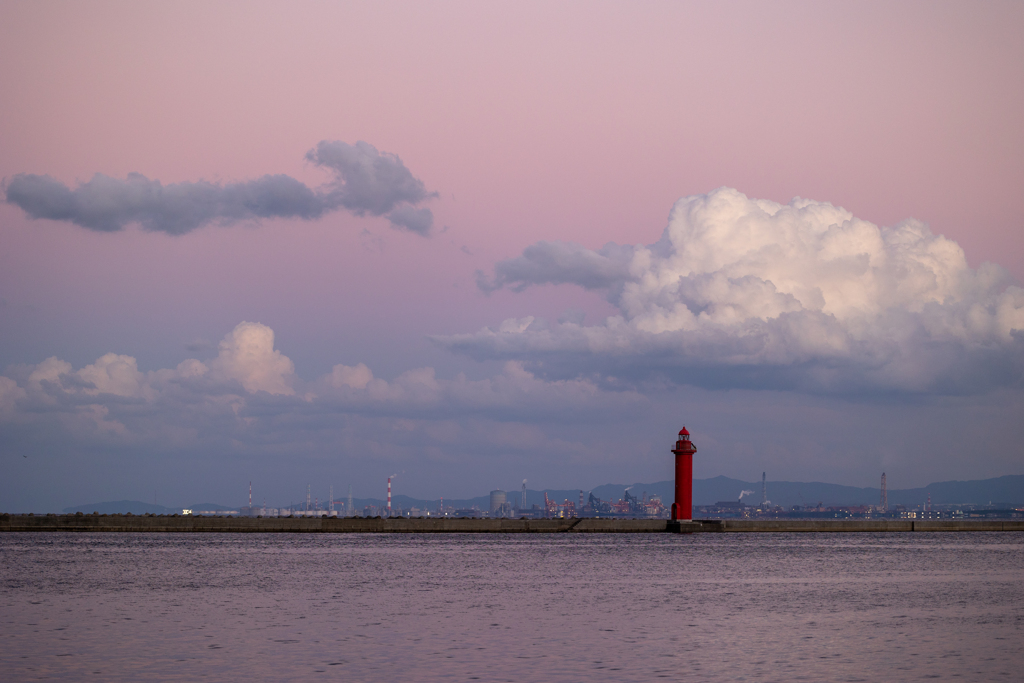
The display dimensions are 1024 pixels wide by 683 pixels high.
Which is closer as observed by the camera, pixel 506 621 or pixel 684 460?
pixel 506 621

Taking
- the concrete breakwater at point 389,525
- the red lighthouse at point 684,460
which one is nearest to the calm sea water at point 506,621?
the red lighthouse at point 684,460

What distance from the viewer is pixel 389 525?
323 feet

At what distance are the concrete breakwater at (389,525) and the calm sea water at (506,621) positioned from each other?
42206 millimetres

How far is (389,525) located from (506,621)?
7382 centimetres

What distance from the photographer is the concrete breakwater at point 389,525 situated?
9394 centimetres

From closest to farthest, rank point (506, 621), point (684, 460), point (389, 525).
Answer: point (506, 621)
point (684, 460)
point (389, 525)

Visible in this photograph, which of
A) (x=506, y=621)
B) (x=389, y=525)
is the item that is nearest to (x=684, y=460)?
(x=389, y=525)

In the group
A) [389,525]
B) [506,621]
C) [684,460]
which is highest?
[684,460]

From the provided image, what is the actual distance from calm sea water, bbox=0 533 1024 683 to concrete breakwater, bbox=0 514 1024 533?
42206mm

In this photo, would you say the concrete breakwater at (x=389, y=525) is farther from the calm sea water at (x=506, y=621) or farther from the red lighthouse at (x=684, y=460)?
the calm sea water at (x=506, y=621)

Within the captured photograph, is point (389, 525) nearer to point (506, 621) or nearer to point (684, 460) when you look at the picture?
point (684, 460)

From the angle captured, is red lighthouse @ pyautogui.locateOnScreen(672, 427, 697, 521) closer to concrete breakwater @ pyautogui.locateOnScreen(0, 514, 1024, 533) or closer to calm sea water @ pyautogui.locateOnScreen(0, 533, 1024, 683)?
concrete breakwater @ pyautogui.locateOnScreen(0, 514, 1024, 533)

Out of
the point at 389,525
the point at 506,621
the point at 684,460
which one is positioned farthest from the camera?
the point at 389,525

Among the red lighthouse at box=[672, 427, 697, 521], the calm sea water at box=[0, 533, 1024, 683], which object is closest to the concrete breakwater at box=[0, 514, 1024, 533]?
the red lighthouse at box=[672, 427, 697, 521]
